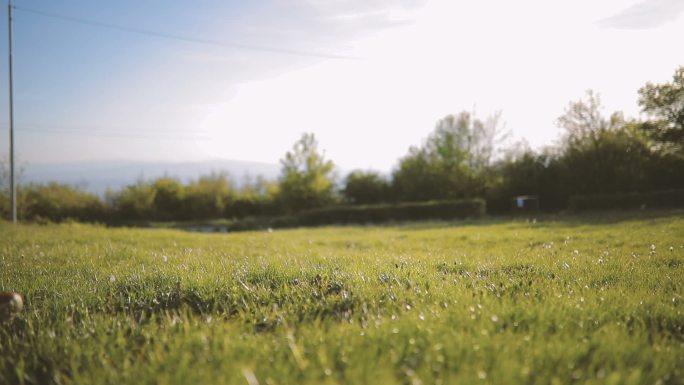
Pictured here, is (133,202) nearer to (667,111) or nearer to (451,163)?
(451,163)

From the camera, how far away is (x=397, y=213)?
105ft

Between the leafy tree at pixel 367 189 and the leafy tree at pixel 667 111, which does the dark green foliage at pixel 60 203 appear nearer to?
the leafy tree at pixel 367 189

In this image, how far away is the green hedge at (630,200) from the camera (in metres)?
26.1

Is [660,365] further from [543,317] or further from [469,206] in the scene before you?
[469,206]

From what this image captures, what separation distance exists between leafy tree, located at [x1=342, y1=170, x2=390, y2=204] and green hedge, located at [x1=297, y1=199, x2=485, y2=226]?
10.0m

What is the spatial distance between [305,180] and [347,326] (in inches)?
1556

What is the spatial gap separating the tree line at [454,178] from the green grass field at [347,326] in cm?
3227

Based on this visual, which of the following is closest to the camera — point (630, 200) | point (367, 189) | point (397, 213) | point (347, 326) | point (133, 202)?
point (347, 326)

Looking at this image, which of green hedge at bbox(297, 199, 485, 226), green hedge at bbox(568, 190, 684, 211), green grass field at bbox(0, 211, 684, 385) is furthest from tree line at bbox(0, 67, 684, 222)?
green grass field at bbox(0, 211, 684, 385)

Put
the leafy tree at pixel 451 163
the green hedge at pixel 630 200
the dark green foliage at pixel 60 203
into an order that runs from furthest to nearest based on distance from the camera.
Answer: the leafy tree at pixel 451 163 → the dark green foliage at pixel 60 203 → the green hedge at pixel 630 200

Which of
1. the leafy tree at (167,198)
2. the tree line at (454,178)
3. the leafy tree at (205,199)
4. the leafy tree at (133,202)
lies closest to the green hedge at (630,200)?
the tree line at (454,178)

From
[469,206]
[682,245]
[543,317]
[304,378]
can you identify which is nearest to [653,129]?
[469,206]

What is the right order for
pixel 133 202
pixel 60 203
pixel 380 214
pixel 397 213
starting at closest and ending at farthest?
pixel 397 213
pixel 380 214
pixel 60 203
pixel 133 202

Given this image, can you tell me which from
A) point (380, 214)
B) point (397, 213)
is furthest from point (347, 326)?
point (380, 214)
